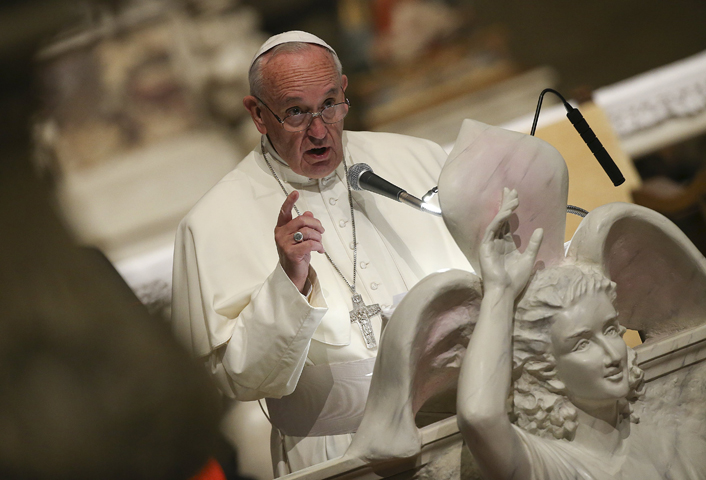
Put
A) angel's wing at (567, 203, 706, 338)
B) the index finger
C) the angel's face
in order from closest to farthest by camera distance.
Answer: the angel's face
angel's wing at (567, 203, 706, 338)
the index finger

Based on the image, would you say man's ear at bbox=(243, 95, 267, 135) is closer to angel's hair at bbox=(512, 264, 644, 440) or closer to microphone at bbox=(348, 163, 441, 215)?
microphone at bbox=(348, 163, 441, 215)

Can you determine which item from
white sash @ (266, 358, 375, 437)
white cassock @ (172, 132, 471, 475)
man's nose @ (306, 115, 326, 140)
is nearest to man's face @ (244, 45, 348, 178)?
man's nose @ (306, 115, 326, 140)

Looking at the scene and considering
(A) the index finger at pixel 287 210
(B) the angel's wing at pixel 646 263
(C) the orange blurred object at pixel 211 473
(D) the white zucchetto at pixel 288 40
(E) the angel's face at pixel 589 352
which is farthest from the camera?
(C) the orange blurred object at pixel 211 473

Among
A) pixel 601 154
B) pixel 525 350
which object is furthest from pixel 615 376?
pixel 601 154

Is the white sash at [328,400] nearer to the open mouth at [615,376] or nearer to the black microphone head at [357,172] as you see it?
the black microphone head at [357,172]

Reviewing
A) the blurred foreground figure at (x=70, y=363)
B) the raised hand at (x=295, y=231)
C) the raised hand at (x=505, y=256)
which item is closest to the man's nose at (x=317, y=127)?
the raised hand at (x=295, y=231)

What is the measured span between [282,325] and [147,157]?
2.59 meters

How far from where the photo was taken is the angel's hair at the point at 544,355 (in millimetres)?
1546

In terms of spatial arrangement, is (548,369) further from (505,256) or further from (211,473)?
(211,473)

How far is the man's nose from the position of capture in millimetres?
2473

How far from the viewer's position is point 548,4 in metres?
5.38

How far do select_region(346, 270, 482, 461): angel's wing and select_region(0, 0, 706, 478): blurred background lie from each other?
196cm

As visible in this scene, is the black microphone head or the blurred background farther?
the blurred background

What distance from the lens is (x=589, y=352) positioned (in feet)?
5.05
